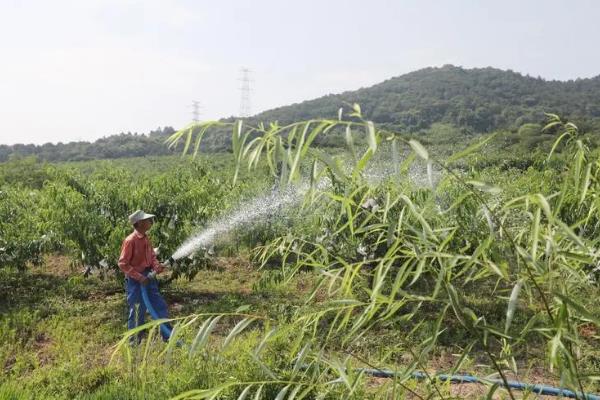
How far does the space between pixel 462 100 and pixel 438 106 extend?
242 inches

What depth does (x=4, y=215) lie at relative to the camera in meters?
9.24

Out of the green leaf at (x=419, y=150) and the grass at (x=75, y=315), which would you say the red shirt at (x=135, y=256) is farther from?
the green leaf at (x=419, y=150)

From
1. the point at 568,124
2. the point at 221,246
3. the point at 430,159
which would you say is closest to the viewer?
the point at 430,159

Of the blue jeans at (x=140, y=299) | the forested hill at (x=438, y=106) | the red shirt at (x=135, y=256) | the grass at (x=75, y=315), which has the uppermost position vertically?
the forested hill at (x=438, y=106)

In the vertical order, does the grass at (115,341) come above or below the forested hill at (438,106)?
below

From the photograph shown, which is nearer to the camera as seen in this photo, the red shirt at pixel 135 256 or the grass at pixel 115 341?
the grass at pixel 115 341

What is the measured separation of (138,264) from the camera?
567cm

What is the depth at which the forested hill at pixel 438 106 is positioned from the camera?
6888 cm

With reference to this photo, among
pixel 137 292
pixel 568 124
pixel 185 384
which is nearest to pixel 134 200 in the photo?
pixel 137 292

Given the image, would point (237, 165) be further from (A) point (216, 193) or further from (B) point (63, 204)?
(A) point (216, 193)

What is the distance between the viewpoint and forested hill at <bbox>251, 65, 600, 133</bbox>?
7200 centimetres

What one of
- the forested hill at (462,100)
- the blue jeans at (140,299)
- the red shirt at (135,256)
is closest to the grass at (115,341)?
the blue jeans at (140,299)

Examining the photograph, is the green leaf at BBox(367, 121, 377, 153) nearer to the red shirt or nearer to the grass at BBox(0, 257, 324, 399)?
the grass at BBox(0, 257, 324, 399)

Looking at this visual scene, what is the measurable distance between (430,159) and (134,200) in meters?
7.23
